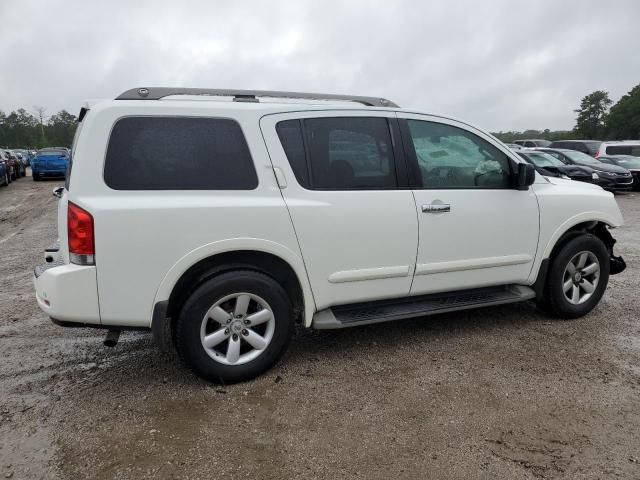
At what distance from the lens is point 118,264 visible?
9.91 feet

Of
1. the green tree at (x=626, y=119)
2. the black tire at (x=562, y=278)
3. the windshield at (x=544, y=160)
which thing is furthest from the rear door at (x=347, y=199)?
the green tree at (x=626, y=119)

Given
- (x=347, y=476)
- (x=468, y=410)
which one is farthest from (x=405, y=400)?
(x=347, y=476)

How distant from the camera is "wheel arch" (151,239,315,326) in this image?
3.14m

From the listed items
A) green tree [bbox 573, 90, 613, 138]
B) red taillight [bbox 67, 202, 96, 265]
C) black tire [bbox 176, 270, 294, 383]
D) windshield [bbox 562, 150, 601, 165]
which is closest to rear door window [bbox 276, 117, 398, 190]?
black tire [bbox 176, 270, 294, 383]

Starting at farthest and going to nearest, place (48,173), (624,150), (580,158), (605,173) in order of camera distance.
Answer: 1. (48,173)
2. (624,150)
3. (580,158)
4. (605,173)

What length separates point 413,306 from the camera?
154 inches

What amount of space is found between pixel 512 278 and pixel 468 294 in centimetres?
42

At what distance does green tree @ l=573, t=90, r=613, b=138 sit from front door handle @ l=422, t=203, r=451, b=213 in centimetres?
7475

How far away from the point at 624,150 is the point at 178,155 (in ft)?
70.4

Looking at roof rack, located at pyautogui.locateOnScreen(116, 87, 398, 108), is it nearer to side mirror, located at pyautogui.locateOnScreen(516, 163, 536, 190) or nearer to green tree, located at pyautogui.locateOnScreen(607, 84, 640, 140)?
side mirror, located at pyautogui.locateOnScreen(516, 163, 536, 190)

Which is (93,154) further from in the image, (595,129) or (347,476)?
(595,129)

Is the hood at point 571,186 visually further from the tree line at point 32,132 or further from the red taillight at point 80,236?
the tree line at point 32,132

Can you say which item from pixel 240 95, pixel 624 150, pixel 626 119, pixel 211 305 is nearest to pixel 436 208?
pixel 240 95

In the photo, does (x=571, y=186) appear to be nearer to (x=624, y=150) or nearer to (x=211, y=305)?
(x=211, y=305)
